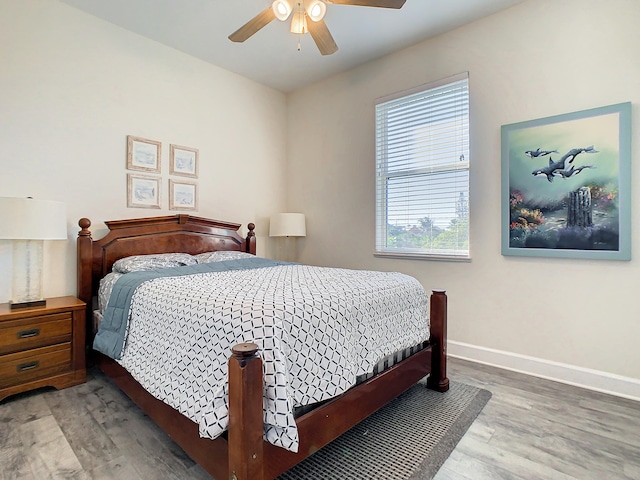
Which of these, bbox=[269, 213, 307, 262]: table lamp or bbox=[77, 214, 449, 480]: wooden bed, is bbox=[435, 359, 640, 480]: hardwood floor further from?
bbox=[269, 213, 307, 262]: table lamp

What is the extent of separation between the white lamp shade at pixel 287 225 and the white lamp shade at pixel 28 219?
217 cm

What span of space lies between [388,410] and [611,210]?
207 centimetres

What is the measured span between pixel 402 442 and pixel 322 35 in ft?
8.54

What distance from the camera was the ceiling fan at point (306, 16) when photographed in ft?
6.68

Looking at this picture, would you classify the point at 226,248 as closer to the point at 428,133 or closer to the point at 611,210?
the point at 428,133

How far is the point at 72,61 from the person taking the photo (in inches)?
111

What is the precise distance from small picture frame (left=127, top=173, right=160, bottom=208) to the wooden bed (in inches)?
8.5

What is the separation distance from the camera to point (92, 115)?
9.59 feet

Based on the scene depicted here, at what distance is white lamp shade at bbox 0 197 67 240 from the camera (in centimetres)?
222

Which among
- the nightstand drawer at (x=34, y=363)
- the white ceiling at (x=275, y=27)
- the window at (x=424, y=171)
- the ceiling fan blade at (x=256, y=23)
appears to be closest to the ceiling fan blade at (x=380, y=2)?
the ceiling fan blade at (x=256, y=23)

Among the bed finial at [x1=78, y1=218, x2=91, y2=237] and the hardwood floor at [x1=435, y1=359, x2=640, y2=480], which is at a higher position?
the bed finial at [x1=78, y1=218, x2=91, y2=237]

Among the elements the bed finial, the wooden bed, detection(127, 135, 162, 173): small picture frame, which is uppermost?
detection(127, 135, 162, 173): small picture frame

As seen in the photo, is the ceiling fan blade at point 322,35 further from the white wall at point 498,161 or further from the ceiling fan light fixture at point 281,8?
the white wall at point 498,161

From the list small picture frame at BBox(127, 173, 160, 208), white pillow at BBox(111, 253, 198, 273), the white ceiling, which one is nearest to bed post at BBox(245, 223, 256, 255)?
white pillow at BBox(111, 253, 198, 273)
